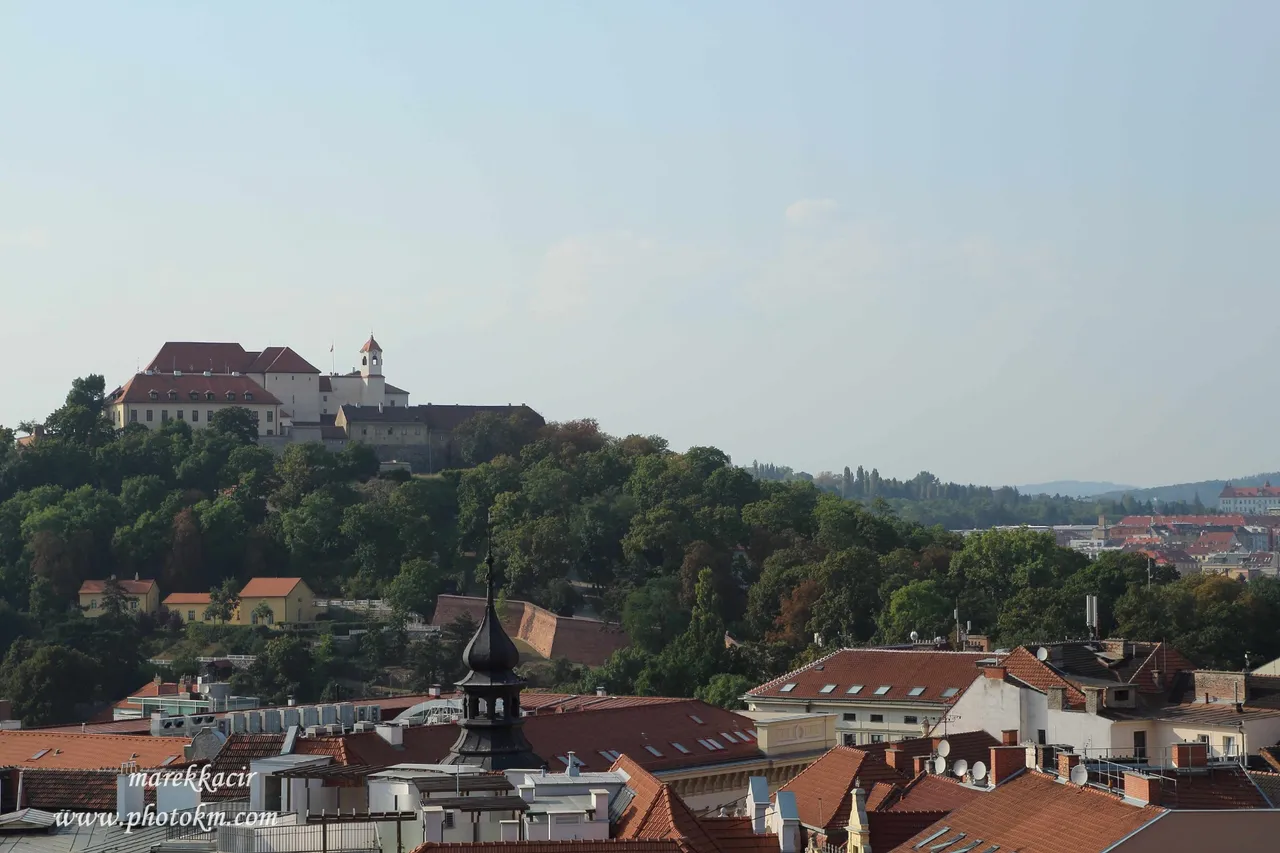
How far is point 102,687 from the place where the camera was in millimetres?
90562

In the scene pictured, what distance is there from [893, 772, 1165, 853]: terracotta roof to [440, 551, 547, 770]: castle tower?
942 cm

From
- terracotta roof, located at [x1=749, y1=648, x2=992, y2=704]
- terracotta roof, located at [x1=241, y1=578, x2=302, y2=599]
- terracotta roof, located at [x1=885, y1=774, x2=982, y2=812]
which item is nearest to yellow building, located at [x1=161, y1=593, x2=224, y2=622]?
terracotta roof, located at [x1=241, y1=578, x2=302, y2=599]

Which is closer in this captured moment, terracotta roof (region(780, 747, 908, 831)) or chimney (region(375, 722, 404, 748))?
terracotta roof (region(780, 747, 908, 831))

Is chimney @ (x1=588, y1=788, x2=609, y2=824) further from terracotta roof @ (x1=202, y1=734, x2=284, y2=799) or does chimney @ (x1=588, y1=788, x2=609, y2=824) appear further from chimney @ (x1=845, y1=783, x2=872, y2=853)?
terracotta roof @ (x1=202, y1=734, x2=284, y2=799)

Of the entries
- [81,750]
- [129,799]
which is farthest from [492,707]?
[81,750]

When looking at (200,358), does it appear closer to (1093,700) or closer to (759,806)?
(1093,700)

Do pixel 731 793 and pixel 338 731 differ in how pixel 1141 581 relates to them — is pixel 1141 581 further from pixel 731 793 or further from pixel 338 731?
pixel 338 731

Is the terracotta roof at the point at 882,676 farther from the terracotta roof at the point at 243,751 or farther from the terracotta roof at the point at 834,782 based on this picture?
the terracotta roof at the point at 834,782

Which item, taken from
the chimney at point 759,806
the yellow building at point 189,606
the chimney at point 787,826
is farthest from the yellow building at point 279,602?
the chimney at point 787,826

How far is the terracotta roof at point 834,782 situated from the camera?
2992 centimetres

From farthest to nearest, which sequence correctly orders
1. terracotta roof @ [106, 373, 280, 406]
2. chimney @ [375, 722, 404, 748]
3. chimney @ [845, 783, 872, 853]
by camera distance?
terracotta roof @ [106, 373, 280, 406] < chimney @ [375, 722, 404, 748] < chimney @ [845, 783, 872, 853]

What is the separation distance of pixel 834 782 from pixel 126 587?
78984 mm

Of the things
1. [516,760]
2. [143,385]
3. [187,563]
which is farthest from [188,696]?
[143,385]

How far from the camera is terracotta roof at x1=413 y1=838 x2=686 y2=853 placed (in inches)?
809
